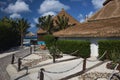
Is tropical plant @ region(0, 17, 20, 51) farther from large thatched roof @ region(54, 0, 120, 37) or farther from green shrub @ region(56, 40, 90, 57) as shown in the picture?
green shrub @ region(56, 40, 90, 57)

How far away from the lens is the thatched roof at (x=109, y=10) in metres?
30.2

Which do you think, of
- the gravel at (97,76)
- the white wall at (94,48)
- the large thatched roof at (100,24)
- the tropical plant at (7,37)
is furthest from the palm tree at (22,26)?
the gravel at (97,76)

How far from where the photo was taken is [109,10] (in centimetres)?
3238

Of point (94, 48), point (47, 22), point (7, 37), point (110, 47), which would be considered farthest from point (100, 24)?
point (47, 22)

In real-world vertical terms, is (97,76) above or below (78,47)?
below

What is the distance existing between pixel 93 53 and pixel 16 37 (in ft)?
94.0

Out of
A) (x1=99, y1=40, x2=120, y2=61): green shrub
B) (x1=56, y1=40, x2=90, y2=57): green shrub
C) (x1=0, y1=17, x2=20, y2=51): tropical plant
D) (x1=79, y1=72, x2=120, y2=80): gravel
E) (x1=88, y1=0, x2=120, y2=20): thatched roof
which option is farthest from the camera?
(x1=0, y1=17, x2=20, y2=51): tropical plant

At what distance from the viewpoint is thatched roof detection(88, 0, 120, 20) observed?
30.2 metres

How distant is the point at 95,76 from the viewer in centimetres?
1324

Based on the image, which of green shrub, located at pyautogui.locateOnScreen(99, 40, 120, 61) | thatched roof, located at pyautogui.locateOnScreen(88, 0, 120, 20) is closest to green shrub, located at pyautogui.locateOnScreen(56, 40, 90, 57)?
green shrub, located at pyautogui.locateOnScreen(99, 40, 120, 61)

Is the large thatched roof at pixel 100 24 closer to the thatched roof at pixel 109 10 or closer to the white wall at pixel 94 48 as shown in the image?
the thatched roof at pixel 109 10

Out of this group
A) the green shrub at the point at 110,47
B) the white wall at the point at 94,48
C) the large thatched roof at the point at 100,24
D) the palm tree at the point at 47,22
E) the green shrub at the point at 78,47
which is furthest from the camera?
the palm tree at the point at 47,22

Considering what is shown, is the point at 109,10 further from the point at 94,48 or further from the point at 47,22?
the point at 47,22

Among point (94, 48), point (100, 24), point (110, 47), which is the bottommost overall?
point (94, 48)
